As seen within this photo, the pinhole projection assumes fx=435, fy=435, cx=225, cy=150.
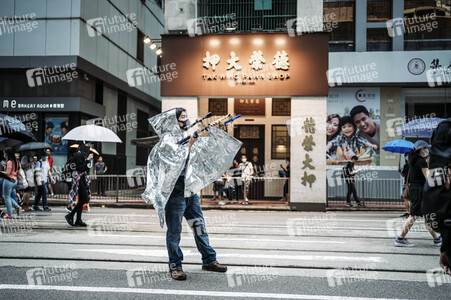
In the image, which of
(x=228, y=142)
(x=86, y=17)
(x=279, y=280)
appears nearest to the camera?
(x=279, y=280)

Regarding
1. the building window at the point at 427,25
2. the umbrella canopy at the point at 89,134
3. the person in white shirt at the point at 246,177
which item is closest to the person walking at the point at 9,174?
the umbrella canopy at the point at 89,134

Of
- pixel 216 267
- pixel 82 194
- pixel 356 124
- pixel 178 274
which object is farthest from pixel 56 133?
pixel 178 274

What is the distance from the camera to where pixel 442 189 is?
3.33m

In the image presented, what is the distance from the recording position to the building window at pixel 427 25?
65.0 ft

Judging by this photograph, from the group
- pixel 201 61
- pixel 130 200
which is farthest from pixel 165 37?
pixel 130 200

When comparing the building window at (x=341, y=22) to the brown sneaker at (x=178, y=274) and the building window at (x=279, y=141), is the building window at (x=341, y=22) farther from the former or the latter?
the brown sneaker at (x=178, y=274)

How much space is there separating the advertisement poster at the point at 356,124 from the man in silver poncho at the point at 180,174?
49.3 feet

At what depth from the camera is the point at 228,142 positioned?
5.71 meters

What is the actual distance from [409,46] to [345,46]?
285cm

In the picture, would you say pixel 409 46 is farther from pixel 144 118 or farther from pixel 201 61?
pixel 144 118

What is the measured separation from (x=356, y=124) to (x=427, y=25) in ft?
18.3

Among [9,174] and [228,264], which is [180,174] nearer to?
[228,264]

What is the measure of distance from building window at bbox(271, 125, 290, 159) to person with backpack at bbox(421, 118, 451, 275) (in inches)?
626

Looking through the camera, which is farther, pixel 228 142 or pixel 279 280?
pixel 228 142
